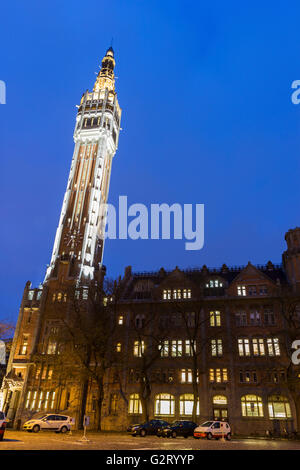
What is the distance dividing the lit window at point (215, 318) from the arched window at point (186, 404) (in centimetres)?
1016

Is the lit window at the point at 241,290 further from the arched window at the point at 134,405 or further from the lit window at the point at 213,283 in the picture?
the arched window at the point at 134,405

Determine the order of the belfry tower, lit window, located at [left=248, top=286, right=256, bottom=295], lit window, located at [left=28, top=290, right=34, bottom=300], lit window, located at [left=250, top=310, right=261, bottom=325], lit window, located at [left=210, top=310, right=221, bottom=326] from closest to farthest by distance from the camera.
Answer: lit window, located at [left=250, top=310, right=261, bottom=325] < lit window, located at [left=210, top=310, right=221, bottom=326] < lit window, located at [left=248, top=286, right=256, bottom=295] < lit window, located at [left=28, top=290, right=34, bottom=300] < the belfry tower

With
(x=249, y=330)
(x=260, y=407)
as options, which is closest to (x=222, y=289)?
(x=249, y=330)

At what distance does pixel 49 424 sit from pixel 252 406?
2531cm

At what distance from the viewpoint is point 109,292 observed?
156 ft

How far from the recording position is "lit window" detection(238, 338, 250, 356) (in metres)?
48.7

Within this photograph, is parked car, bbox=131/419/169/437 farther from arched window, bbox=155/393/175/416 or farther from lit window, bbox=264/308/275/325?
lit window, bbox=264/308/275/325

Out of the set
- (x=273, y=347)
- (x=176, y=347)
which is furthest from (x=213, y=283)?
(x=273, y=347)

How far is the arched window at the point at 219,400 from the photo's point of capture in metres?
46.7

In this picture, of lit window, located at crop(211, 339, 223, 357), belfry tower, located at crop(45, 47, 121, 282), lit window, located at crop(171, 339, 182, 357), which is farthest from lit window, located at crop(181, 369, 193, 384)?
belfry tower, located at crop(45, 47, 121, 282)

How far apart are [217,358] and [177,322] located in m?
7.53

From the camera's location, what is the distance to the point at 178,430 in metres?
34.8

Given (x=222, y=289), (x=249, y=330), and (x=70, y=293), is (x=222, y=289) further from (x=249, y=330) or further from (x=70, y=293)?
(x=70, y=293)

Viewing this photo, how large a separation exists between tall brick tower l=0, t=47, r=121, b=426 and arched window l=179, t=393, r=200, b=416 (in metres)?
16.5
